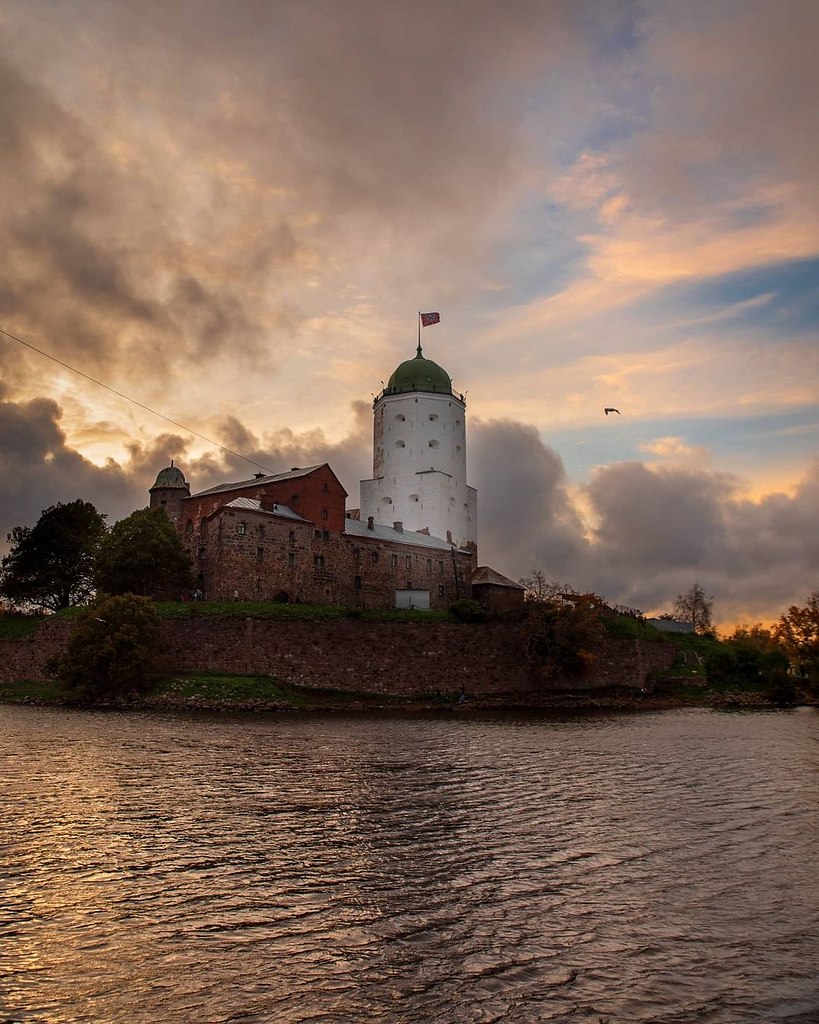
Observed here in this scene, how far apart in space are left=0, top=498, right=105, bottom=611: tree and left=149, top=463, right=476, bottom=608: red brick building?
6642 millimetres

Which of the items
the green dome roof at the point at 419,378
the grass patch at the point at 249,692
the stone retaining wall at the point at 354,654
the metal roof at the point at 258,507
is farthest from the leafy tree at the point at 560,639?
the green dome roof at the point at 419,378

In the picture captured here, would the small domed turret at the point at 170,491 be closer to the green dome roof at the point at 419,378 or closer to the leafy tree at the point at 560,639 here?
the green dome roof at the point at 419,378

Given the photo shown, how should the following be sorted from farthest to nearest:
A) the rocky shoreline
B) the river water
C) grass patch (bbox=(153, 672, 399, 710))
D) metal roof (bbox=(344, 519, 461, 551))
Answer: metal roof (bbox=(344, 519, 461, 551)) < grass patch (bbox=(153, 672, 399, 710)) < the rocky shoreline < the river water

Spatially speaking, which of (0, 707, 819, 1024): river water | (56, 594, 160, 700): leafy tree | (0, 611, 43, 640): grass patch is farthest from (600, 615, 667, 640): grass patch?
(0, 611, 43, 640): grass patch

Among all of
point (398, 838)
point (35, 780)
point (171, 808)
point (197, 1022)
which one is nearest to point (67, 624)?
point (35, 780)

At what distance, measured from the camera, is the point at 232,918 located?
8.45 metres

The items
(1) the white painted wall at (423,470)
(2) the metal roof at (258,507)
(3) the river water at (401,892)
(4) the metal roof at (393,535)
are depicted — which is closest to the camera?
(3) the river water at (401,892)

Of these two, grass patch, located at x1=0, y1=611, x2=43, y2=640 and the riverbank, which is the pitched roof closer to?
the riverbank

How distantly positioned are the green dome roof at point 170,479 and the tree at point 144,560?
14.5m

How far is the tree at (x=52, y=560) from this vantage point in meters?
57.8

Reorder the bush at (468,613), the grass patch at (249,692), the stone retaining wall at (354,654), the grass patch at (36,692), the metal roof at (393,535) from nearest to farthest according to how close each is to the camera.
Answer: the grass patch at (249,692) < the grass patch at (36,692) < the stone retaining wall at (354,654) < the bush at (468,613) < the metal roof at (393,535)

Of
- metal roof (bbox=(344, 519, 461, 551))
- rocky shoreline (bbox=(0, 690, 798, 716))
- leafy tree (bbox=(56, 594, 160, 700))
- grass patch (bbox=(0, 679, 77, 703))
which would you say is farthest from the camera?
metal roof (bbox=(344, 519, 461, 551))

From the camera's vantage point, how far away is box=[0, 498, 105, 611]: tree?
57.8m

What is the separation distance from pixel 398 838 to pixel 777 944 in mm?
5646
